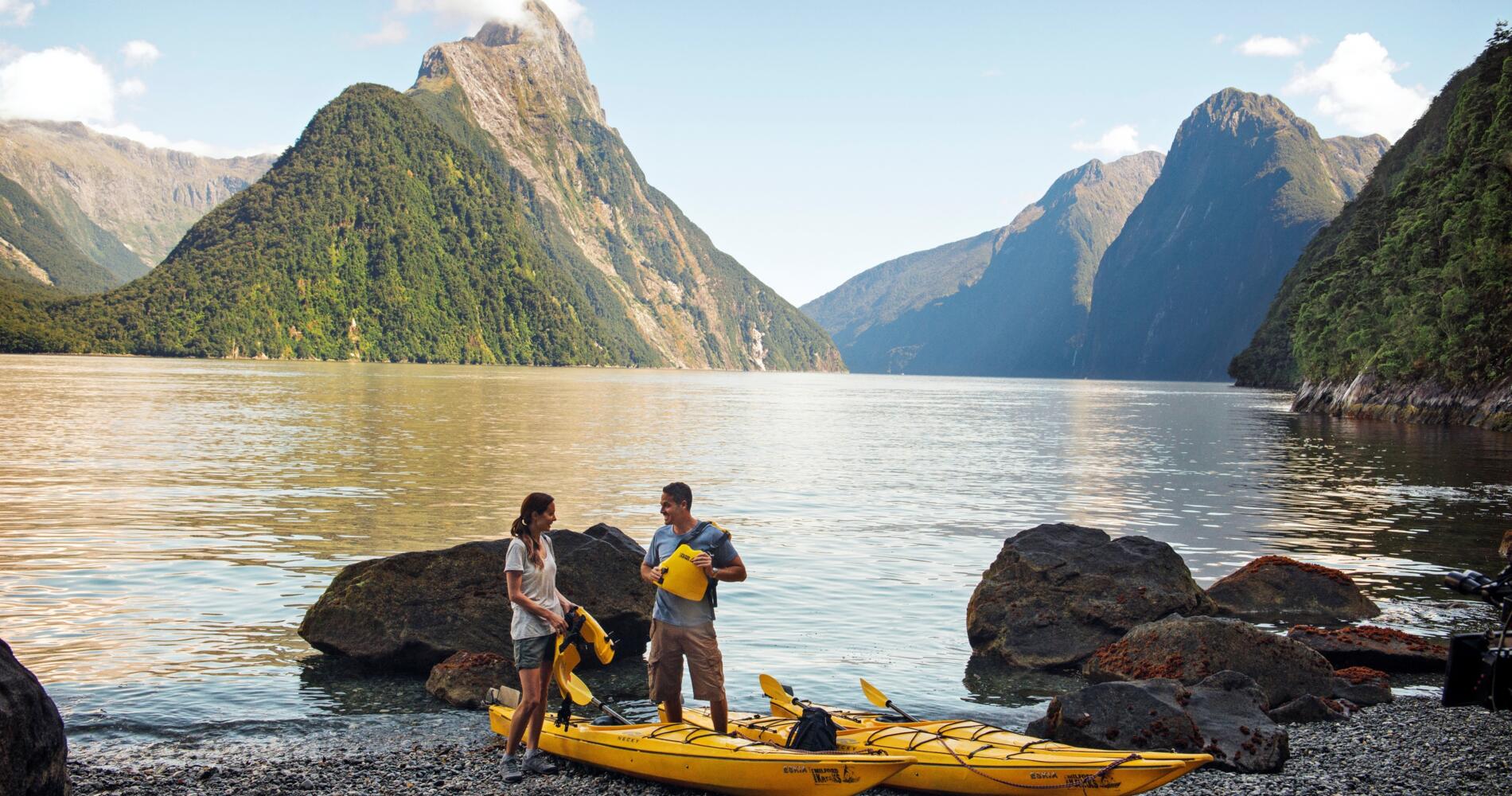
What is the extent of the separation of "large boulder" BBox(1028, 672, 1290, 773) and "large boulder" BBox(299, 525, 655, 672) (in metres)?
6.79

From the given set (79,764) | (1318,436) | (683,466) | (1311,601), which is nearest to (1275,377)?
(1318,436)

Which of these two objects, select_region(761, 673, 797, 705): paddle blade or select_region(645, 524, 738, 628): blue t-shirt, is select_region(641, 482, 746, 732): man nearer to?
select_region(645, 524, 738, 628): blue t-shirt

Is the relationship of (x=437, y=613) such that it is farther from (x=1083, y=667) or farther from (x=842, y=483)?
(x=842, y=483)

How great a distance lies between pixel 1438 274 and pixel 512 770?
8204 centimetres

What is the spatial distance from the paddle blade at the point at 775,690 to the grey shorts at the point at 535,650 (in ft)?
8.34

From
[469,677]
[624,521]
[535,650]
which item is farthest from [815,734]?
[624,521]

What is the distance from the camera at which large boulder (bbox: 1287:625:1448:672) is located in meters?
16.1

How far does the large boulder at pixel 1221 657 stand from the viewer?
14305 millimetres

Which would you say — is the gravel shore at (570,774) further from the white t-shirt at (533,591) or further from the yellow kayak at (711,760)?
the white t-shirt at (533,591)

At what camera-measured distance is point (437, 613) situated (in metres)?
15.9

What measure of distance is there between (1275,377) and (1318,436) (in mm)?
132070

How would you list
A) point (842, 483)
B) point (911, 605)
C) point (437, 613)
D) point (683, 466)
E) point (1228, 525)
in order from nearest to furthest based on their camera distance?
1. point (437, 613)
2. point (911, 605)
3. point (1228, 525)
4. point (842, 483)
5. point (683, 466)

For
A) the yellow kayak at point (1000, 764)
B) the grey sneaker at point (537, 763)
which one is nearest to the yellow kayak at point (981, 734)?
the yellow kayak at point (1000, 764)

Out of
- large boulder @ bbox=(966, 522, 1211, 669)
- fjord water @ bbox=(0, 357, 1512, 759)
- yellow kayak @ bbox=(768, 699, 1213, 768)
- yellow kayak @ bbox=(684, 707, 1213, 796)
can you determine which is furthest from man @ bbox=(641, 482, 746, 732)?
large boulder @ bbox=(966, 522, 1211, 669)
